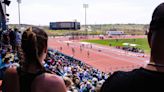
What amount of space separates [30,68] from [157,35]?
44.3 inches

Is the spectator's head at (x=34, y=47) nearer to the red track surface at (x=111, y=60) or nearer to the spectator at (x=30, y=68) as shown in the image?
the spectator at (x=30, y=68)

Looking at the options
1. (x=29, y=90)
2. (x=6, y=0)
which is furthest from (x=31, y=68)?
(x=6, y=0)

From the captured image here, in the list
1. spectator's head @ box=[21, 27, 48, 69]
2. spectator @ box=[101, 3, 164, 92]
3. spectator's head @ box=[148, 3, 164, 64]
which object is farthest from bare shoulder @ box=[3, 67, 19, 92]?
spectator's head @ box=[148, 3, 164, 64]

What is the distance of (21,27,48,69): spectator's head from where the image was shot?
2.65 m

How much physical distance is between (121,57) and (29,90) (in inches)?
1932

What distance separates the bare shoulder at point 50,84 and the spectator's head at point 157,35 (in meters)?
0.75

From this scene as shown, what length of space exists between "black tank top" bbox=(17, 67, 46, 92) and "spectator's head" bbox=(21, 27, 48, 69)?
3.5 inches

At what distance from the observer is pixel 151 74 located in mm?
1800

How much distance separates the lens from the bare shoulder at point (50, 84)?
93.0 inches

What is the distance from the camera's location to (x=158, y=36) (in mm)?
1875

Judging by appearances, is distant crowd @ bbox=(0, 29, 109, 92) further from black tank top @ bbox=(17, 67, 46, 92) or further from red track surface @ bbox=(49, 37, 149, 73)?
red track surface @ bbox=(49, 37, 149, 73)

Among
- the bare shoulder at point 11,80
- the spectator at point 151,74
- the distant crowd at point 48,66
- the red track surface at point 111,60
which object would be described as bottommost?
the red track surface at point 111,60

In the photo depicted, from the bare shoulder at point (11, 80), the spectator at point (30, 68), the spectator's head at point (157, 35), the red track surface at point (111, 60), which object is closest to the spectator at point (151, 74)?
the spectator's head at point (157, 35)

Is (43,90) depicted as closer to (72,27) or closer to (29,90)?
(29,90)
